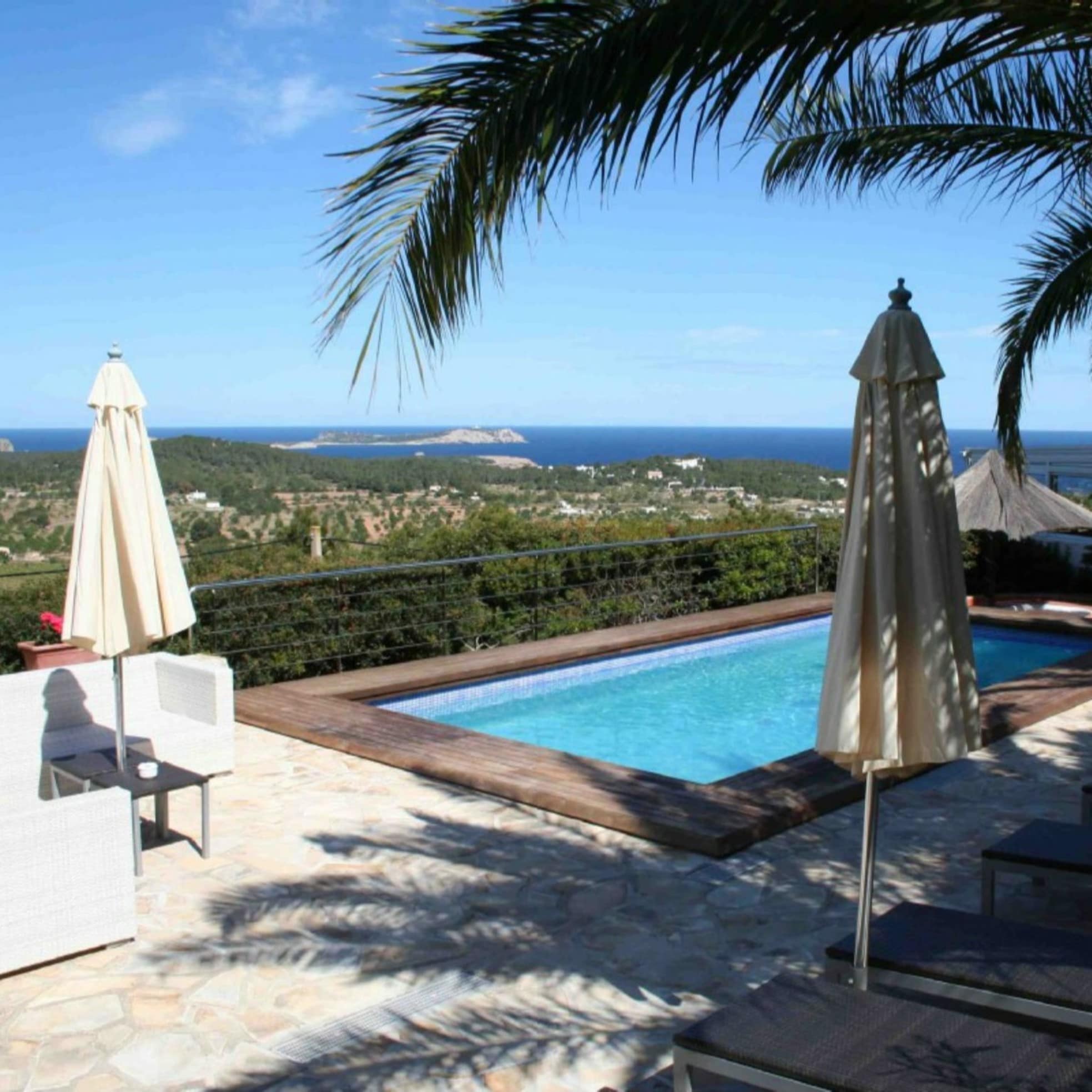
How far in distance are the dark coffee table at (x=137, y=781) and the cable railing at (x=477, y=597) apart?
94.6 inches

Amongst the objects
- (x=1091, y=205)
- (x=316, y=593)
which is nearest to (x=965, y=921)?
(x=1091, y=205)

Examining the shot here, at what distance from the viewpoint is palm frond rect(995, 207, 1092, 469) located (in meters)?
7.70

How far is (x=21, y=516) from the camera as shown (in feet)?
57.0

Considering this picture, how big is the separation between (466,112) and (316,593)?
24.1ft

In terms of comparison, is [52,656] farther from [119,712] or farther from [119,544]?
[119,544]

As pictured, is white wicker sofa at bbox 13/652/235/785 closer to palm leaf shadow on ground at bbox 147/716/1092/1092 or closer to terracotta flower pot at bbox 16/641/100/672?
palm leaf shadow on ground at bbox 147/716/1092/1092

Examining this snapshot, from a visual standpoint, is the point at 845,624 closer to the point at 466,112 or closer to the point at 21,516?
the point at 466,112

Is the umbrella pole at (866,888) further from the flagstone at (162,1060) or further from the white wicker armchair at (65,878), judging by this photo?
the white wicker armchair at (65,878)

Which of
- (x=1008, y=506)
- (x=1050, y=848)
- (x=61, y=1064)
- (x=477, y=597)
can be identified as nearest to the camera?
(x=61, y=1064)

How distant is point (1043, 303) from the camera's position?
25.8ft

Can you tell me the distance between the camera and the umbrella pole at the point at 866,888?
10.0 feet

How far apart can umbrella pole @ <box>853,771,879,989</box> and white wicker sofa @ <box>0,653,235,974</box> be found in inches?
103

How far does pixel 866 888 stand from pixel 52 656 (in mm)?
6641

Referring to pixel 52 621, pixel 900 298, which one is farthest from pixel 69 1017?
pixel 52 621
